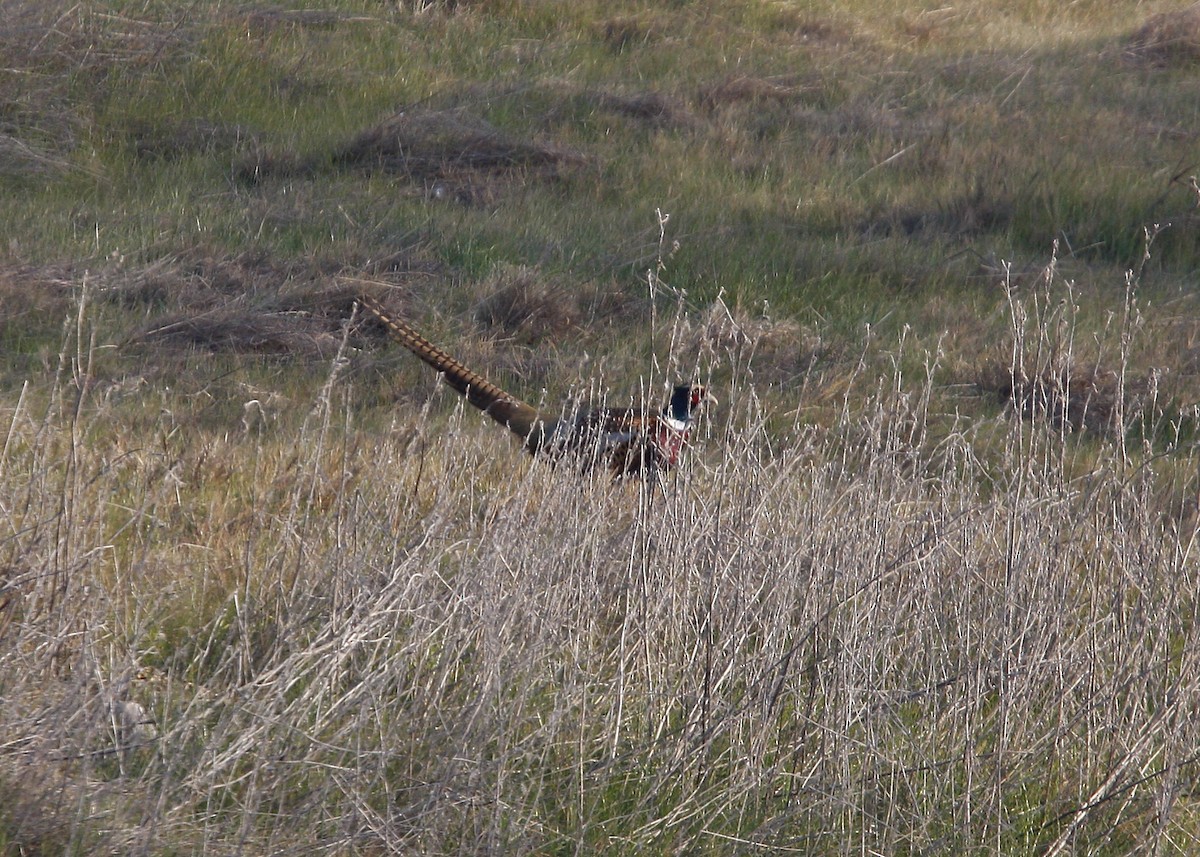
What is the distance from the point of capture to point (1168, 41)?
12984mm

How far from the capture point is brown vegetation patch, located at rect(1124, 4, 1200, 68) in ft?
41.8

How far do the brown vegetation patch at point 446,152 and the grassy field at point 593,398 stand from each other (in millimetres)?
37

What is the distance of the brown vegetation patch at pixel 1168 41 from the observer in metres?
12.7

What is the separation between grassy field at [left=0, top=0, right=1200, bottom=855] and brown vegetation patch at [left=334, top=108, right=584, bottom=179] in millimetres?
37

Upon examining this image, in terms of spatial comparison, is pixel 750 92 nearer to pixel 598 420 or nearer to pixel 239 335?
pixel 239 335

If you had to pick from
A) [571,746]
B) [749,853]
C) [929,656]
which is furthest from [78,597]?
[929,656]

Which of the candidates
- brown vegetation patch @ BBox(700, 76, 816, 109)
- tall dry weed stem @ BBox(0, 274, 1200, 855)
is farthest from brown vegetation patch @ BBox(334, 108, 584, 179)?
tall dry weed stem @ BBox(0, 274, 1200, 855)

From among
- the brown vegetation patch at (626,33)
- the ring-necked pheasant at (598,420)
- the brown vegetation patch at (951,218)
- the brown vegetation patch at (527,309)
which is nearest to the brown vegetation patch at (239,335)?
the brown vegetation patch at (527,309)

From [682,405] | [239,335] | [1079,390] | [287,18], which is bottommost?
[1079,390]

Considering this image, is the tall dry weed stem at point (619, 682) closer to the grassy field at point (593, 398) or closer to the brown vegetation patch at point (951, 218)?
the grassy field at point (593, 398)

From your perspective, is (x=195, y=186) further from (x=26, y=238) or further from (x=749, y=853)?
(x=749, y=853)

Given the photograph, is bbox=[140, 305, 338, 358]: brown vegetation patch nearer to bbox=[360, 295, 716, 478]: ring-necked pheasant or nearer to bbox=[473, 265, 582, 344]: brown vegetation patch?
bbox=[473, 265, 582, 344]: brown vegetation patch

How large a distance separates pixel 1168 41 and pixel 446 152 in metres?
7.59

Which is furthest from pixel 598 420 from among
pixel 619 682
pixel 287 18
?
pixel 287 18
